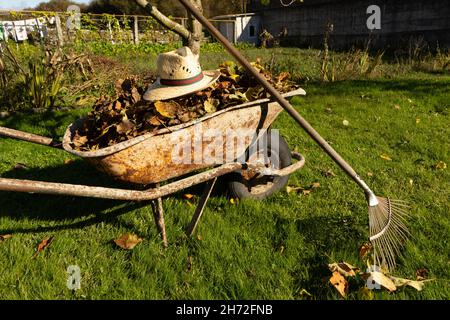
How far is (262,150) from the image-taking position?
297 centimetres

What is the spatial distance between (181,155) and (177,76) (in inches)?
20.7

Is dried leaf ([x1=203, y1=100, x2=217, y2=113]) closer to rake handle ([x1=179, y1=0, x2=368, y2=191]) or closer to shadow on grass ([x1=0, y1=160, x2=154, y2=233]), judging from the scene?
rake handle ([x1=179, y1=0, x2=368, y2=191])

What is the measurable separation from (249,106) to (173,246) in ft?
3.73

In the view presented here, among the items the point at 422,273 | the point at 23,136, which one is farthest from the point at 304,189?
the point at 23,136

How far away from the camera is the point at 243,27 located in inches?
977

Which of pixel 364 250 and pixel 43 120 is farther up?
pixel 43 120

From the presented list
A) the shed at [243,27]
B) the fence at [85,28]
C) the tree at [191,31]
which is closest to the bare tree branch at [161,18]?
the tree at [191,31]

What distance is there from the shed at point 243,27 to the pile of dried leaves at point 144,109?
22.7 metres

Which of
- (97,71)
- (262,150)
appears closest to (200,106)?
(262,150)

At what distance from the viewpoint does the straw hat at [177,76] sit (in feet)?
7.57

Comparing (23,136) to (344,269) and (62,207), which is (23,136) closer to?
(62,207)

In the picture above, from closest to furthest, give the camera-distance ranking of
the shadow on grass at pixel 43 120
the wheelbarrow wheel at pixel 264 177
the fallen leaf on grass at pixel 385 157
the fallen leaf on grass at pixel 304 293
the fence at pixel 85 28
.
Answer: the fallen leaf on grass at pixel 304 293 → the wheelbarrow wheel at pixel 264 177 → the fallen leaf on grass at pixel 385 157 → the shadow on grass at pixel 43 120 → the fence at pixel 85 28

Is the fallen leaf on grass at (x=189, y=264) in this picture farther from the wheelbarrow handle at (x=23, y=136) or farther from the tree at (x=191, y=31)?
the tree at (x=191, y=31)
